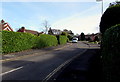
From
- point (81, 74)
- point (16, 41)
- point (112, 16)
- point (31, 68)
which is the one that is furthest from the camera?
point (16, 41)

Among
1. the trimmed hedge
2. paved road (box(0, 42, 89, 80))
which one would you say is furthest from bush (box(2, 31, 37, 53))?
paved road (box(0, 42, 89, 80))

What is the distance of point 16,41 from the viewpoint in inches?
731

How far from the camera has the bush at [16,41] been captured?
643 inches

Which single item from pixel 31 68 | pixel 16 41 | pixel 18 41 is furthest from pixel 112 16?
pixel 18 41

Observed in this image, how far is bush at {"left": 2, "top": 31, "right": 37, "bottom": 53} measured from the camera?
16.3m

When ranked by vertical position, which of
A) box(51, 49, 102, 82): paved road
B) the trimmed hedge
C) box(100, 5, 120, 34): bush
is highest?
box(100, 5, 120, 34): bush

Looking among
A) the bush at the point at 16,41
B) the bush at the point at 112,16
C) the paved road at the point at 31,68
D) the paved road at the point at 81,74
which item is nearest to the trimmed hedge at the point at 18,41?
the bush at the point at 16,41

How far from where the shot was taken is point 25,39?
2105cm

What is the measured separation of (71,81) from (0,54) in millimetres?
11512

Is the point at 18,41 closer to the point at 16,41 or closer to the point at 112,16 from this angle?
the point at 16,41

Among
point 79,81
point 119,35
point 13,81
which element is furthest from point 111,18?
point 13,81

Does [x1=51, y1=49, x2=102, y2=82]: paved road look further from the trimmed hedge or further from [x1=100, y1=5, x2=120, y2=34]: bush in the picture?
the trimmed hedge

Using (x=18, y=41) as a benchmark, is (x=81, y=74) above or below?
below

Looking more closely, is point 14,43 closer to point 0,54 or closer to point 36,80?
point 0,54
